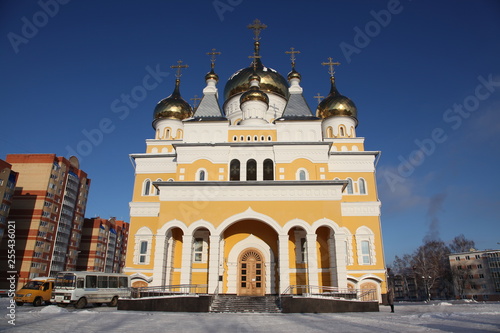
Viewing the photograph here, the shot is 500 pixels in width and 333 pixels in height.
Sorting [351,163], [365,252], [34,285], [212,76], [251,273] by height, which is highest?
[212,76]

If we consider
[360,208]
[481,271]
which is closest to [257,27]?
[360,208]

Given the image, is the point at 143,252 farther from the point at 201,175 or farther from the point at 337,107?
the point at 337,107

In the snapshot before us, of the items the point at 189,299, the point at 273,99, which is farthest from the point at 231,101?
the point at 189,299

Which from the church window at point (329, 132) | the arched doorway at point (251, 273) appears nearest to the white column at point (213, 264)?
the arched doorway at point (251, 273)

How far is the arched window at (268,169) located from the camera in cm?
1880

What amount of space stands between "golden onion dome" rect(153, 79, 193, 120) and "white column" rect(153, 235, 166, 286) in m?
12.3

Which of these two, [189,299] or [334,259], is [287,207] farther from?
[189,299]

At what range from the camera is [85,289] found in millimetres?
14234

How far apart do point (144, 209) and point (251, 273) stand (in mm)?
8166

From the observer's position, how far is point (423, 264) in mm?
36531

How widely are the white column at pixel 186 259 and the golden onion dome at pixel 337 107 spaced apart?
47.8 ft

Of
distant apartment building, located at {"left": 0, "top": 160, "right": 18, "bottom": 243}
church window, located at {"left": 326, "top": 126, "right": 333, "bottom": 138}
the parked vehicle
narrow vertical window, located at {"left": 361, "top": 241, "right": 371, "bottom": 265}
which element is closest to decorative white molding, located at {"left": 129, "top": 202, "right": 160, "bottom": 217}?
the parked vehicle

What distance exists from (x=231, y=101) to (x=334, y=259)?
16002 mm

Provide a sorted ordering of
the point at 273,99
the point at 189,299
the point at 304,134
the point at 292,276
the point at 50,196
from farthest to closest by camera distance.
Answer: the point at 50,196 → the point at 273,99 → the point at 304,134 → the point at 292,276 → the point at 189,299
